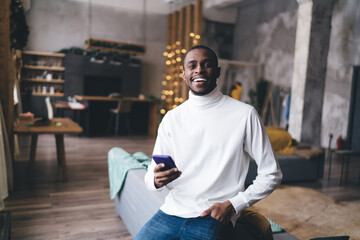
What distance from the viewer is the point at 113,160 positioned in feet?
10.4

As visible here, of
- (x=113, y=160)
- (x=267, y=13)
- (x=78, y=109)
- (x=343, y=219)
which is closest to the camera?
(x=113, y=160)

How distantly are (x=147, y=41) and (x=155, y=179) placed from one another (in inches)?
377

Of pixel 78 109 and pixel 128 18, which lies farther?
pixel 128 18

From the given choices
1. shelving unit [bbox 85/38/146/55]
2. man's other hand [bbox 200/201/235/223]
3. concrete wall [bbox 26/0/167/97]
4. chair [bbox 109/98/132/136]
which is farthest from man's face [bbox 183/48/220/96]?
concrete wall [bbox 26/0/167/97]

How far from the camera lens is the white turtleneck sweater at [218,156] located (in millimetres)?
1493

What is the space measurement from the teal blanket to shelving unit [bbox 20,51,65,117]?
6635mm

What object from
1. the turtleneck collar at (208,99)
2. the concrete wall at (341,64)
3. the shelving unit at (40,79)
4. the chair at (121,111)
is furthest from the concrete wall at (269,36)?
the turtleneck collar at (208,99)

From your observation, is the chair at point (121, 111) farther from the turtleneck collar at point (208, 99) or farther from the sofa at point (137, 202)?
the turtleneck collar at point (208, 99)

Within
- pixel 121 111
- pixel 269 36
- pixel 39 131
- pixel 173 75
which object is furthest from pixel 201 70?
pixel 269 36

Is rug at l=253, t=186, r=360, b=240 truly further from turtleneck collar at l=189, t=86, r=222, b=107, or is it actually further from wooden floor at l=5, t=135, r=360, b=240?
turtleneck collar at l=189, t=86, r=222, b=107

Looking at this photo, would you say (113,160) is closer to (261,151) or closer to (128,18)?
(261,151)

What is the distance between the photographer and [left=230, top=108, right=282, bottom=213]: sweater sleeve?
1473 millimetres

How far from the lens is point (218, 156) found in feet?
5.09

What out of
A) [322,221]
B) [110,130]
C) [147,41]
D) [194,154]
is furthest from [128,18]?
[194,154]
